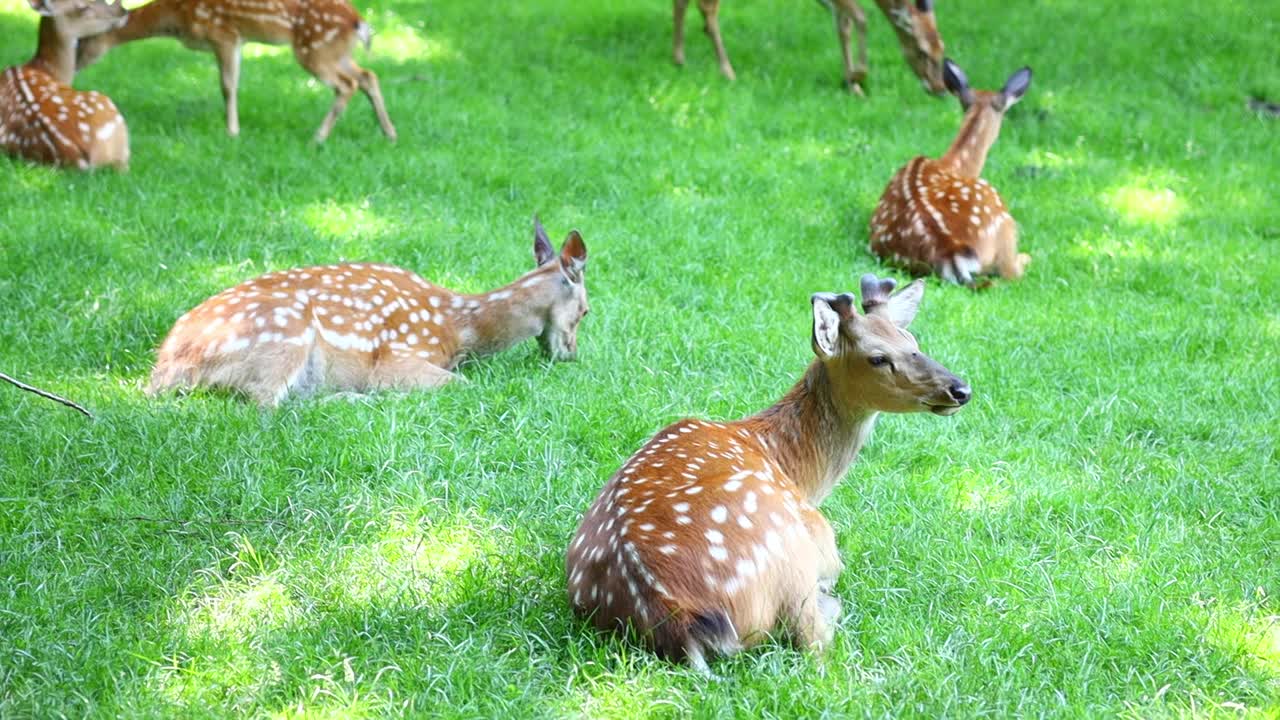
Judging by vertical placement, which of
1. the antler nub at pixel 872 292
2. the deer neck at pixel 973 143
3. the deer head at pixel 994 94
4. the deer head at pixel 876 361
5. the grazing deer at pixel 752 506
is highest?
the antler nub at pixel 872 292

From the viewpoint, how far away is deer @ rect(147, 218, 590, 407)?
5625 millimetres

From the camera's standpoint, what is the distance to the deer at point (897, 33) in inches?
443

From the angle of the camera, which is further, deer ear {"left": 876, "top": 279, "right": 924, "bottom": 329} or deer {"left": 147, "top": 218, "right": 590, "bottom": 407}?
deer {"left": 147, "top": 218, "right": 590, "bottom": 407}

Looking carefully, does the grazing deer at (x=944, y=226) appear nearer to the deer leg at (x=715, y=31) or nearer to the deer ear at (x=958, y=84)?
the deer ear at (x=958, y=84)

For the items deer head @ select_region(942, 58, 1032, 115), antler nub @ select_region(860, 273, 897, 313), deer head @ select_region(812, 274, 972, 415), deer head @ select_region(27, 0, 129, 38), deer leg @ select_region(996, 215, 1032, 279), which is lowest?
deer leg @ select_region(996, 215, 1032, 279)

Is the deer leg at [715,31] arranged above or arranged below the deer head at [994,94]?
below

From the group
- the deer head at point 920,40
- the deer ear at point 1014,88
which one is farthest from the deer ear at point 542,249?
the deer head at point 920,40

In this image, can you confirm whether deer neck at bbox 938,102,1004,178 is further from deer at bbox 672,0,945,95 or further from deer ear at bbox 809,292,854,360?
deer ear at bbox 809,292,854,360

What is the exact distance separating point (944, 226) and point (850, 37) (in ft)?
13.0

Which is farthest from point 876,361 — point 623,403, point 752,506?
point 623,403

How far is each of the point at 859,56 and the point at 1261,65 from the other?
11.3ft

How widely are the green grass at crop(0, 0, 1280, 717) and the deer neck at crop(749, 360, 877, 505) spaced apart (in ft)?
0.86

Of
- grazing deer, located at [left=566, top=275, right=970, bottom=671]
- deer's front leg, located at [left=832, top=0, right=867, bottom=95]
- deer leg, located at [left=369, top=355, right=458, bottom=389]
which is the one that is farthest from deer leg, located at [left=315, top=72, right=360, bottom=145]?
grazing deer, located at [left=566, top=275, right=970, bottom=671]

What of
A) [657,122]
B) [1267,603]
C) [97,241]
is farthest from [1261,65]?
[97,241]
